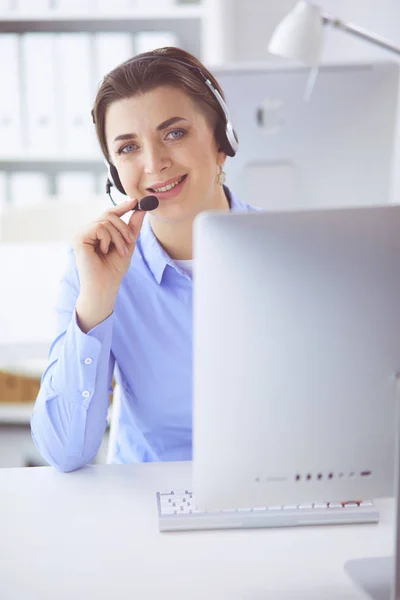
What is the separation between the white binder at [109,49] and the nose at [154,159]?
5.49ft

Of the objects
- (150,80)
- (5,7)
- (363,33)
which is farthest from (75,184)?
(150,80)

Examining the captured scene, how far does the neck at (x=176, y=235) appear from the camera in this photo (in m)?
1.35

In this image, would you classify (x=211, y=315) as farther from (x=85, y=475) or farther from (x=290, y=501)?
(x=85, y=475)

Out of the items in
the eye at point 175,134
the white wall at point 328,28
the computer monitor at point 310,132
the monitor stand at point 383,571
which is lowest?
the monitor stand at point 383,571

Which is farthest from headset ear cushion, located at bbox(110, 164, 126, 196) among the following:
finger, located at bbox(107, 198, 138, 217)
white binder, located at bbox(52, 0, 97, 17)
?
white binder, located at bbox(52, 0, 97, 17)

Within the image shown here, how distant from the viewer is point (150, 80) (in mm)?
1251

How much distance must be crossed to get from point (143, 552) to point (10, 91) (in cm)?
229

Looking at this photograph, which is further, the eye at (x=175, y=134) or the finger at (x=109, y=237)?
the eye at (x=175, y=134)

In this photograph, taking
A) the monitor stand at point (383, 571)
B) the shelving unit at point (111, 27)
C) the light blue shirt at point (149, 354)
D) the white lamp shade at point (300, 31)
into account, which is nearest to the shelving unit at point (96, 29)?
the shelving unit at point (111, 27)

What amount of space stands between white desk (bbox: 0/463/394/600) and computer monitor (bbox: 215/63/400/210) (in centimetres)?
99

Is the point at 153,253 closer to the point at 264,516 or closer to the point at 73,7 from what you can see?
the point at 264,516

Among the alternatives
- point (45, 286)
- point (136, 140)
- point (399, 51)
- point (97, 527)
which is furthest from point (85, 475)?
point (399, 51)

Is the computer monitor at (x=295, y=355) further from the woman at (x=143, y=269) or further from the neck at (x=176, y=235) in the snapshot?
the neck at (x=176, y=235)

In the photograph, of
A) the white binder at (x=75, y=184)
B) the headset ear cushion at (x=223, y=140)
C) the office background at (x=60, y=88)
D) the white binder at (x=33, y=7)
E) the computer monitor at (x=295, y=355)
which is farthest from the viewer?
the white binder at (x=75, y=184)
